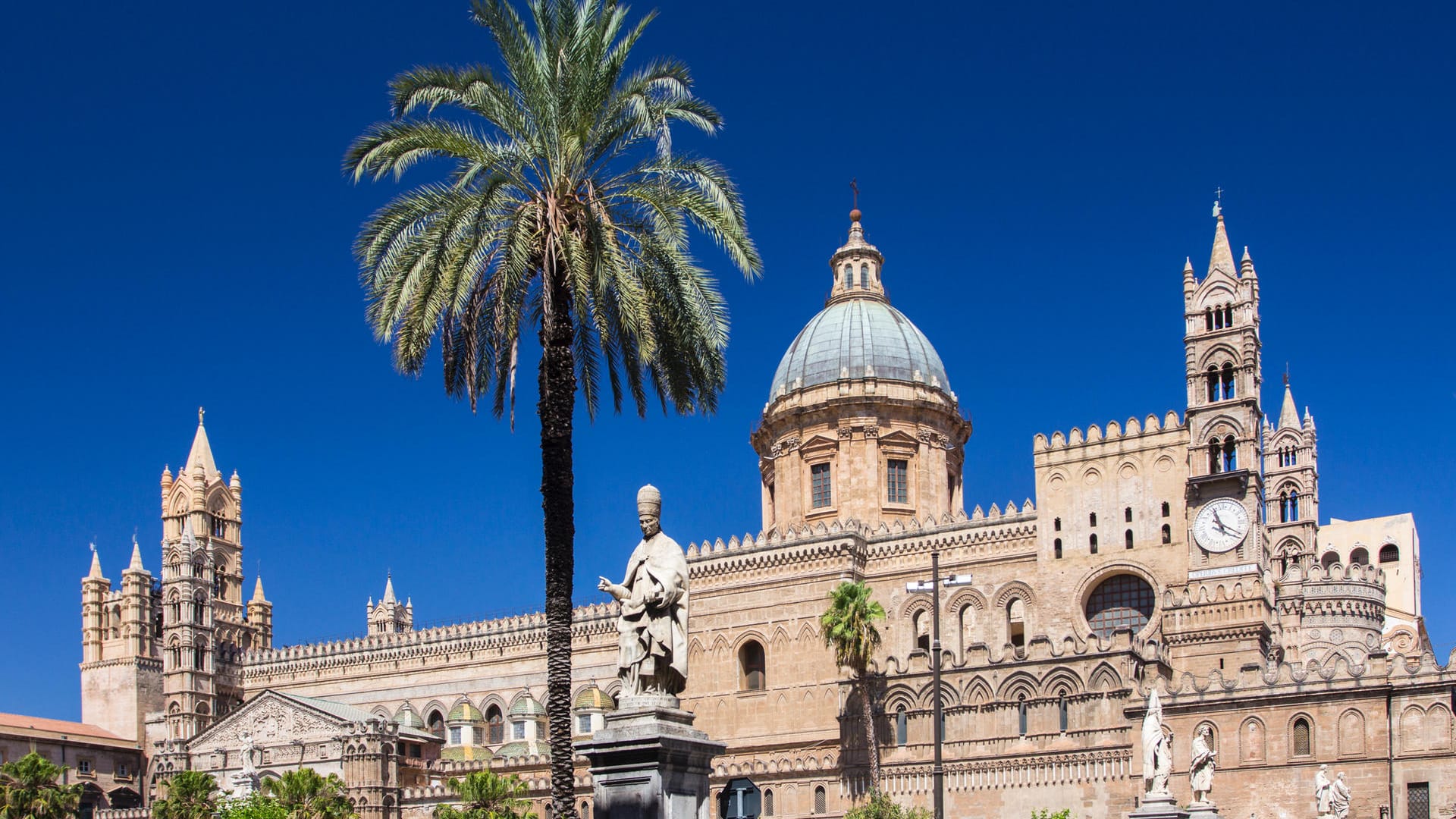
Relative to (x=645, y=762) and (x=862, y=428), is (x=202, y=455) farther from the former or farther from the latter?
(x=645, y=762)

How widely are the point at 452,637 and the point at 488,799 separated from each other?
1862cm

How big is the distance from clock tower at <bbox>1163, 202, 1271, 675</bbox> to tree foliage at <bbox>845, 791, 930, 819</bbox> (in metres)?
10.2

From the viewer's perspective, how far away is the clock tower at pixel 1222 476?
50469 millimetres

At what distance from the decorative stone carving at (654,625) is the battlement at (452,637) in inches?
2113

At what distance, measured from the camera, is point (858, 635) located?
5194cm

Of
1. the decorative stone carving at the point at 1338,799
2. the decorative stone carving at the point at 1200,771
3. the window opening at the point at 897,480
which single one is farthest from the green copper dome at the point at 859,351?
the decorative stone carving at the point at 1200,771

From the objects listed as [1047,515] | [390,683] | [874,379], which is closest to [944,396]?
[874,379]

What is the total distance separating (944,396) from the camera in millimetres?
65062

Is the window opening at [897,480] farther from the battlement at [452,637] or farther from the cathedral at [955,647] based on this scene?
the battlement at [452,637]

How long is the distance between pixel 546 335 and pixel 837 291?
1852 inches

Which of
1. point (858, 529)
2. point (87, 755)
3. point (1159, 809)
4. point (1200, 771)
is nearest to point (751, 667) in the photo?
point (858, 529)

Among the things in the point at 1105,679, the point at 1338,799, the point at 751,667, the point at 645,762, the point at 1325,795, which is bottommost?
the point at 1338,799

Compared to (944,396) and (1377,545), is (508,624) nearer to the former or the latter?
(944,396)

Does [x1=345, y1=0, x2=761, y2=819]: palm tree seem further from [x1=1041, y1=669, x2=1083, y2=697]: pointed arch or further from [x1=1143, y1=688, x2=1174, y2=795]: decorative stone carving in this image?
[x1=1041, y1=669, x2=1083, y2=697]: pointed arch
